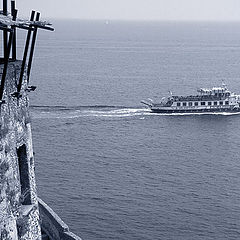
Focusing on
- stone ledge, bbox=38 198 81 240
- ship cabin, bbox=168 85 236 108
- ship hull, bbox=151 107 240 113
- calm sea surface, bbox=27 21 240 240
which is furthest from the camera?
ship cabin, bbox=168 85 236 108

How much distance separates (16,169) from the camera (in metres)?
11.4

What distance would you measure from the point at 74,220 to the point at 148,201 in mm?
8118

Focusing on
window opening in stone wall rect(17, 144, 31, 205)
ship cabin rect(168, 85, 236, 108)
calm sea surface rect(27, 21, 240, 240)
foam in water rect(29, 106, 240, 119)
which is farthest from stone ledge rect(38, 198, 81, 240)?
ship cabin rect(168, 85, 236, 108)

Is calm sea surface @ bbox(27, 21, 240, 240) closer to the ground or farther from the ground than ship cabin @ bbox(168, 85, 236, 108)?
closer to the ground

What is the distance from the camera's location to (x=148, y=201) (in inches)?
2048

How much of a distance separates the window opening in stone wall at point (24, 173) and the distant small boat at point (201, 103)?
88646 millimetres

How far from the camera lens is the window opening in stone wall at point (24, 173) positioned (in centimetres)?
1240

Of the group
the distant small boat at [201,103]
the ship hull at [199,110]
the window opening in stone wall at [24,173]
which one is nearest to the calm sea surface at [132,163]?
the ship hull at [199,110]

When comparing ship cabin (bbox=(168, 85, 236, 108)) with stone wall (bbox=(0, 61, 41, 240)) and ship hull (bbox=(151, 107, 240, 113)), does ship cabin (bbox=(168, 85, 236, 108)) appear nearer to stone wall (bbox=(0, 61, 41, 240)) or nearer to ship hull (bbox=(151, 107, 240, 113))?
ship hull (bbox=(151, 107, 240, 113))

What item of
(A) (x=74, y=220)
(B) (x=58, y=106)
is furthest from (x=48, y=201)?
(B) (x=58, y=106)

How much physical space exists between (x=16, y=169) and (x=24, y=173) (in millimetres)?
1180

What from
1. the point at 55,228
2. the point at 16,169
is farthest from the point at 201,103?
the point at 16,169

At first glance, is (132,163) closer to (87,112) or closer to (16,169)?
(87,112)

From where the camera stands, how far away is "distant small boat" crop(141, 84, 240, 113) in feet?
336
